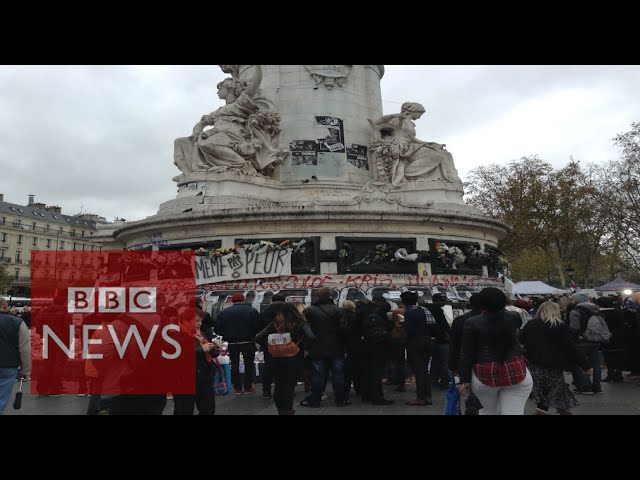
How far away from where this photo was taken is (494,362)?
5.88m

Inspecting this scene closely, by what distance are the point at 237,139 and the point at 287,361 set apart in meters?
14.4

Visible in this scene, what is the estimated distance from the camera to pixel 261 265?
1722 centimetres

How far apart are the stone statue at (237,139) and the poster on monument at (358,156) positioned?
244 cm

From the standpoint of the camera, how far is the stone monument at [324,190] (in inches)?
696

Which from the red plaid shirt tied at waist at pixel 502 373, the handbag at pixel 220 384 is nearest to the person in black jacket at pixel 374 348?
the handbag at pixel 220 384

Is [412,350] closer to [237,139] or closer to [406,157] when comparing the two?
[237,139]

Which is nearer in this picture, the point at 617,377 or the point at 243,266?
the point at 617,377

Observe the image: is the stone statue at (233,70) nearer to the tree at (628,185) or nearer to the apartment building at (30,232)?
the tree at (628,185)

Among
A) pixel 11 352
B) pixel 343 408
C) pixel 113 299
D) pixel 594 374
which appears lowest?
pixel 343 408

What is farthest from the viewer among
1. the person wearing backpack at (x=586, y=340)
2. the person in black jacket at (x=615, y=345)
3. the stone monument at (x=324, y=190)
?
the stone monument at (x=324, y=190)

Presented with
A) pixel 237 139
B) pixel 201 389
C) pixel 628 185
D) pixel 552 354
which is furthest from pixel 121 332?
pixel 628 185
